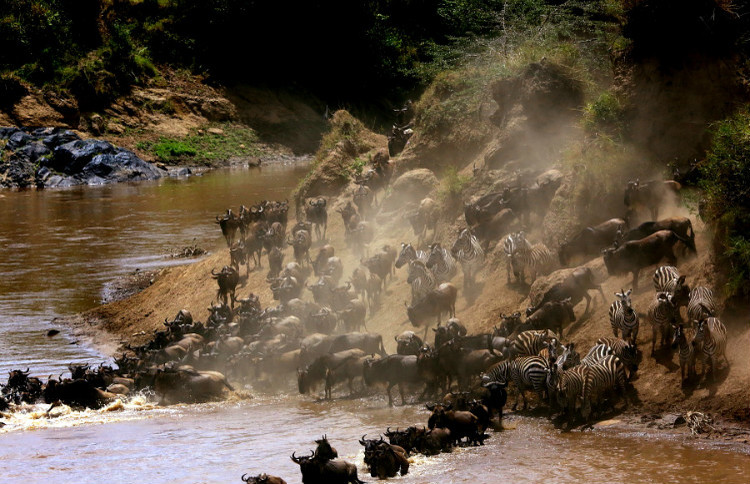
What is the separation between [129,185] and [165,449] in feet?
136

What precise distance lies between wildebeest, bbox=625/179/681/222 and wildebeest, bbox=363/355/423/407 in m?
5.54

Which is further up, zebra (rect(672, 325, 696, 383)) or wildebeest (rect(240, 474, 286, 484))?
zebra (rect(672, 325, 696, 383))

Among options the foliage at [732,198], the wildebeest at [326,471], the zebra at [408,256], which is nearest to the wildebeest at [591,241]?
the foliage at [732,198]

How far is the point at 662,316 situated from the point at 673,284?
31.1 inches

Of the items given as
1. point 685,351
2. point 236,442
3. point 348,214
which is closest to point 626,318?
point 685,351

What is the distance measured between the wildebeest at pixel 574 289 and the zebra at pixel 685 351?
2781 millimetres

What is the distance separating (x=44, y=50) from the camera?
61000 millimetres

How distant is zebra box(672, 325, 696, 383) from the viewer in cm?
1244

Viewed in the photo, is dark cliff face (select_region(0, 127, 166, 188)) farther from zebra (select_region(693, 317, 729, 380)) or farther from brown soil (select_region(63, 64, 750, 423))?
zebra (select_region(693, 317, 729, 380))

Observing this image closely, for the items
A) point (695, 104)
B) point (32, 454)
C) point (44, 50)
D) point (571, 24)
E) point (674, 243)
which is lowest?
point (32, 454)

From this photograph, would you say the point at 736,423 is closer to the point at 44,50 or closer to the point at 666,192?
the point at 666,192

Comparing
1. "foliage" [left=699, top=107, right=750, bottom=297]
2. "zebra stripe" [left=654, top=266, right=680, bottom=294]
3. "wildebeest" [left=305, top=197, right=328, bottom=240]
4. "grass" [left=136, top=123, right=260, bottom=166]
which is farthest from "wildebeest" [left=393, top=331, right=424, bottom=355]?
"grass" [left=136, top=123, right=260, bottom=166]

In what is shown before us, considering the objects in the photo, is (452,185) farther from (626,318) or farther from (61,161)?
(61,161)

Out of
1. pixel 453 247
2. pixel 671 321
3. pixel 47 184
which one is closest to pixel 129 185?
pixel 47 184
